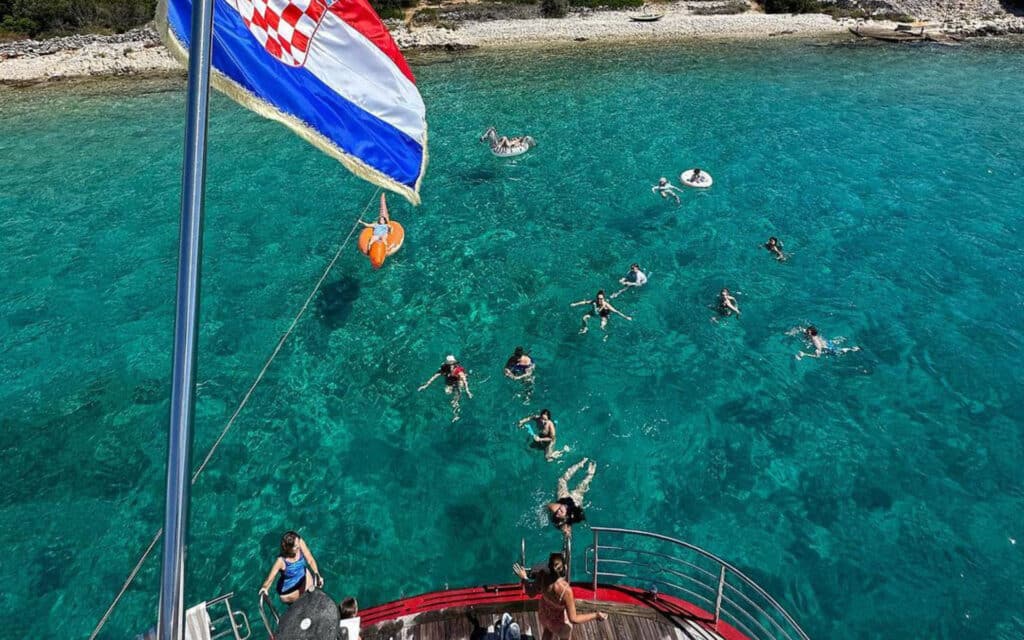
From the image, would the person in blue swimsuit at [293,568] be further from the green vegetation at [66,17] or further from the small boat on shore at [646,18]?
the green vegetation at [66,17]

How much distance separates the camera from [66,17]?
46.4 metres

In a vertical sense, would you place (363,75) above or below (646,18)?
below

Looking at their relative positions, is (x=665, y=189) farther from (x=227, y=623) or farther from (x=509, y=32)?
(x=509, y=32)

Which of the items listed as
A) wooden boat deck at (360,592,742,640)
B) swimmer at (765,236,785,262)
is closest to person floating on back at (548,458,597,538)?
wooden boat deck at (360,592,742,640)

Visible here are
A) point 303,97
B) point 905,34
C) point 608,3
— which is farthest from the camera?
point 608,3

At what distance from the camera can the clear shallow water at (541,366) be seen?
10.9m

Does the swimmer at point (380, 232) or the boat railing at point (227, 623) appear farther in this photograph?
the swimmer at point (380, 232)

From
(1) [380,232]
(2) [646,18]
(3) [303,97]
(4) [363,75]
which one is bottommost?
(1) [380,232]

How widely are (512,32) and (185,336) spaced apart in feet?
166

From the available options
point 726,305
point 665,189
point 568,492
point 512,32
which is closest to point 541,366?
point 568,492

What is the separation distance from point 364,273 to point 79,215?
13883mm

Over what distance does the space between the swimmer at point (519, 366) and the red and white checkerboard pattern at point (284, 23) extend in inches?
374

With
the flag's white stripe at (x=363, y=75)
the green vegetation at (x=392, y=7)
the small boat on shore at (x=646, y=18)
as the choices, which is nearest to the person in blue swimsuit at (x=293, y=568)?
Result: the flag's white stripe at (x=363, y=75)

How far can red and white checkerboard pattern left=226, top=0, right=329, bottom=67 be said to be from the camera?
5457 millimetres
